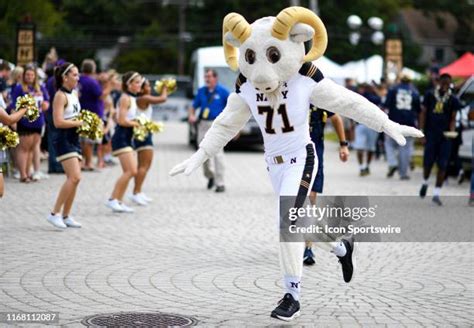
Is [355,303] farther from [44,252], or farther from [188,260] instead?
[44,252]

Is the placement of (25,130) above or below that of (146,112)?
below

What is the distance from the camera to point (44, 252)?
36.2 ft

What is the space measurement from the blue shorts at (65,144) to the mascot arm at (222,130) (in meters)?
4.05

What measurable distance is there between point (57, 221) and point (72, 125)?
1.20 m

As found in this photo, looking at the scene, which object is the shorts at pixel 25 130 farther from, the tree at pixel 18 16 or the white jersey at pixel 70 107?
the white jersey at pixel 70 107

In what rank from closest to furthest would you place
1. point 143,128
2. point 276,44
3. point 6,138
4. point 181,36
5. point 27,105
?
point 276,44
point 6,138
point 27,105
point 143,128
point 181,36

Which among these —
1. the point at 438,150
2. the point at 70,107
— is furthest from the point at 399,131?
the point at 438,150

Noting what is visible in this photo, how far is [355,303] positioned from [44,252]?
3782 millimetres

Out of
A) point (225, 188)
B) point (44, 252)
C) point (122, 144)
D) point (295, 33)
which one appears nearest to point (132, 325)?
point (295, 33)

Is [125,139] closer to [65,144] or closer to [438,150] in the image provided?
[65,144]

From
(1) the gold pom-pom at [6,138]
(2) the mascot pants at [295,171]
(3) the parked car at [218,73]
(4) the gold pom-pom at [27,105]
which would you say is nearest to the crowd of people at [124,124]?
(4) the gold pom-pom at [27,105]

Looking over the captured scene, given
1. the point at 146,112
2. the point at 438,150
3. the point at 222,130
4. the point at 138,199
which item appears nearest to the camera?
the point at 222,130
